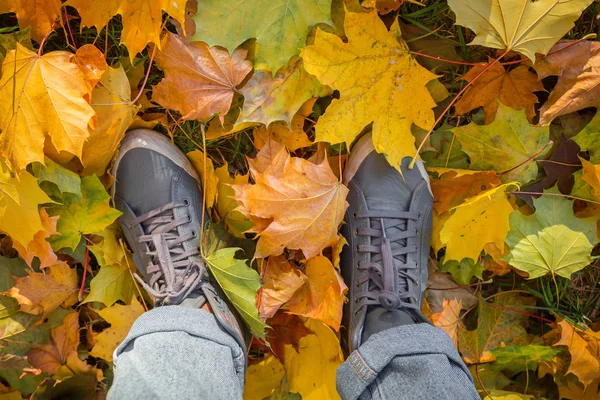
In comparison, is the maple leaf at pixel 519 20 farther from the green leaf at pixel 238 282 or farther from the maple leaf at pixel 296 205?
the green leaf at pixel 238 282

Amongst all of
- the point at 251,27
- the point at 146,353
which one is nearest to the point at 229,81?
the point at 251,27

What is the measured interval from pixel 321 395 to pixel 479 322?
45 centimetres

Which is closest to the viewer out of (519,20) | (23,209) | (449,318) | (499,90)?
(519,20)

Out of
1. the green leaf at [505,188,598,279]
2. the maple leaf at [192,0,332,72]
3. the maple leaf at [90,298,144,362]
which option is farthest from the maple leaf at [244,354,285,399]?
the maple leaf at [192,0,332,72]

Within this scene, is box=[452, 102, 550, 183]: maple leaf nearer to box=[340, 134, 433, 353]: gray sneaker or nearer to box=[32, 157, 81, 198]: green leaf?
box=[340, 134, 433, 353]: gray sneaker

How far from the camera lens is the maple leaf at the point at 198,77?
105cm

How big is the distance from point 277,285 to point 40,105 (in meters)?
0.64

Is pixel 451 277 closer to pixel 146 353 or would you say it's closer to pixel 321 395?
pixel 321 395

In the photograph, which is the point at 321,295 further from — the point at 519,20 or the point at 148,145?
the point at 519,20

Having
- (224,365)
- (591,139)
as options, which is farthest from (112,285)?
(591,139)

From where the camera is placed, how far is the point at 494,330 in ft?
4.22

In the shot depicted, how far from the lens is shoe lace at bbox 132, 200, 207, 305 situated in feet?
3.93

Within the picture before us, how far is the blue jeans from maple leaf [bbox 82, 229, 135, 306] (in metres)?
0.22

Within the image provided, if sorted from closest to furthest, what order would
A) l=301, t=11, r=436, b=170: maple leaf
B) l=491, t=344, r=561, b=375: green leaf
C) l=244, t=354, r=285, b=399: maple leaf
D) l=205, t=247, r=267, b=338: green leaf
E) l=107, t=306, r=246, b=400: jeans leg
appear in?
l=107, t=306, r=246, b=400: jeans leg, l=301, t=11, r=436, b=170: maple leaf, l=205, t=247, r=267, b=338: green leaf, l=491, t=344, r=561, b=375: green leaf, l=244, t=354, r=285, b=399: maple leaf
